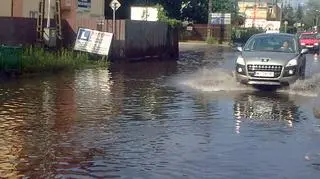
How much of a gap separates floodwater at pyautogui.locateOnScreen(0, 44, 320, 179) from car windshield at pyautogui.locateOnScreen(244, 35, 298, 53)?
43.1 inches

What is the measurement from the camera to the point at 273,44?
1877 centimetres

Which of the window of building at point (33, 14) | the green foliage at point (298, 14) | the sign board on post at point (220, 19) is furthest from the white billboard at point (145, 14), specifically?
the green foliage at point (298, 14)

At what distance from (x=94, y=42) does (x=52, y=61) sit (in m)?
5.61

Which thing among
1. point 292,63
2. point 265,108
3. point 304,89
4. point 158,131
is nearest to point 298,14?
point 304,89

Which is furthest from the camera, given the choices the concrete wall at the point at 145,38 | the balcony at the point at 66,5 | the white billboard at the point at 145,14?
the white billboard at the point at 145,14

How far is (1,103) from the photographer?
14188mm

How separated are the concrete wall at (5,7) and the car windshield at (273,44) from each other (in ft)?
69.2

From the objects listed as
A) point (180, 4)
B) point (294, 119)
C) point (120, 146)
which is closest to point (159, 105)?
point (294, 119)

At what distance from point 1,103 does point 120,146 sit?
17.9ft

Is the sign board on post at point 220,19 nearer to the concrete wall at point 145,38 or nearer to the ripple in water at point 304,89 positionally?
the concrete wall at point 145,38

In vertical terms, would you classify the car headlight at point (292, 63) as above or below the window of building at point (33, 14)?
below

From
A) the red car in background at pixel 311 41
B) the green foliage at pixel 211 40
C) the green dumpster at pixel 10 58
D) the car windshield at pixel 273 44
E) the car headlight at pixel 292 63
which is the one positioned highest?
the car windshield at pixel 273 44

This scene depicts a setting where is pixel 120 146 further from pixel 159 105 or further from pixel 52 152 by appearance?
pixel 159 105

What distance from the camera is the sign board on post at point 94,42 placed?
2934cm
